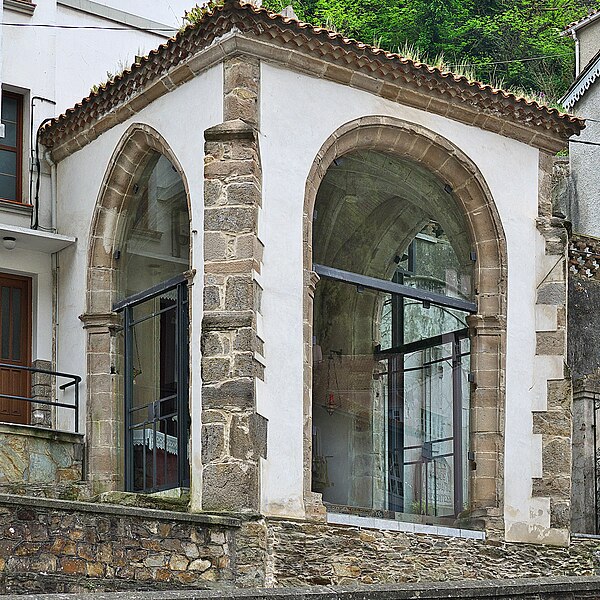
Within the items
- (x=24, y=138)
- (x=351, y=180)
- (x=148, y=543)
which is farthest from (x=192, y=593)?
(x=24, y=138)

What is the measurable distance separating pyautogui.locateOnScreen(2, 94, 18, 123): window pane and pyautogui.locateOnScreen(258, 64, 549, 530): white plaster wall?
16.8 feet

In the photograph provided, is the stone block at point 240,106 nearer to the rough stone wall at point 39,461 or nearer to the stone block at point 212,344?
the stone block at point 212,344

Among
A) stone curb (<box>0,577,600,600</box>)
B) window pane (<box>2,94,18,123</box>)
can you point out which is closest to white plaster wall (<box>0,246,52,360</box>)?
window pane (<box>2,94,18,123</box>)

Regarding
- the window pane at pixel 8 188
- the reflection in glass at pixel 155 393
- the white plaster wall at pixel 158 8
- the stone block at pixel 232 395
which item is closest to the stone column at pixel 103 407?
the reflection in glass at pixel 155 393

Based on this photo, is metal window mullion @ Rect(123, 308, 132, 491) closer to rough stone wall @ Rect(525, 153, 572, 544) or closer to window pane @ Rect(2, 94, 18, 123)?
window pane @ Rect(2, 94, 18, 123)

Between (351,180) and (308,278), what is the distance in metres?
1.87

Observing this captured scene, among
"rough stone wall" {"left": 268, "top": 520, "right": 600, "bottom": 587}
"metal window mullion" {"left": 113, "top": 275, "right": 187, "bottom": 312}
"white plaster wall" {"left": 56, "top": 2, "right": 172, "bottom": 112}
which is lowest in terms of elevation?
"rough stone wall" {"left": 268, "top": 520, "right": 600, "bottom": 587}

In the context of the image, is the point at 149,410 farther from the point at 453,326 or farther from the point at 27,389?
the point at 453,326

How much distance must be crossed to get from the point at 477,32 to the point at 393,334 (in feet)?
76.2

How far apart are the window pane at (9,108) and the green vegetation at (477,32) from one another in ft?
59.7

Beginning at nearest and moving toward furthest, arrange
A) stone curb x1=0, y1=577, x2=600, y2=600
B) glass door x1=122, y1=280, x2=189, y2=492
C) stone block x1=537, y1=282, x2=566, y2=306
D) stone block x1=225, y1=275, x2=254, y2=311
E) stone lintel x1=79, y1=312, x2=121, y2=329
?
stone curb x1=0, y1=577, x2=600, y2=600 < stone block x1=225, y1=275, x2=254, y2=311 < glass door x1=122, y1=280, x2=189, y2=492 < stone lintel x1=79, y1=312, x2=121, y2=329 < stone block x1=537, y1=282, x2=566, y2=306

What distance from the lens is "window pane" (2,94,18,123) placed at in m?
19.6

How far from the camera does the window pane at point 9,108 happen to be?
19594 millimetres

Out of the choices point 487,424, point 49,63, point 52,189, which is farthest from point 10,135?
point 487,424
